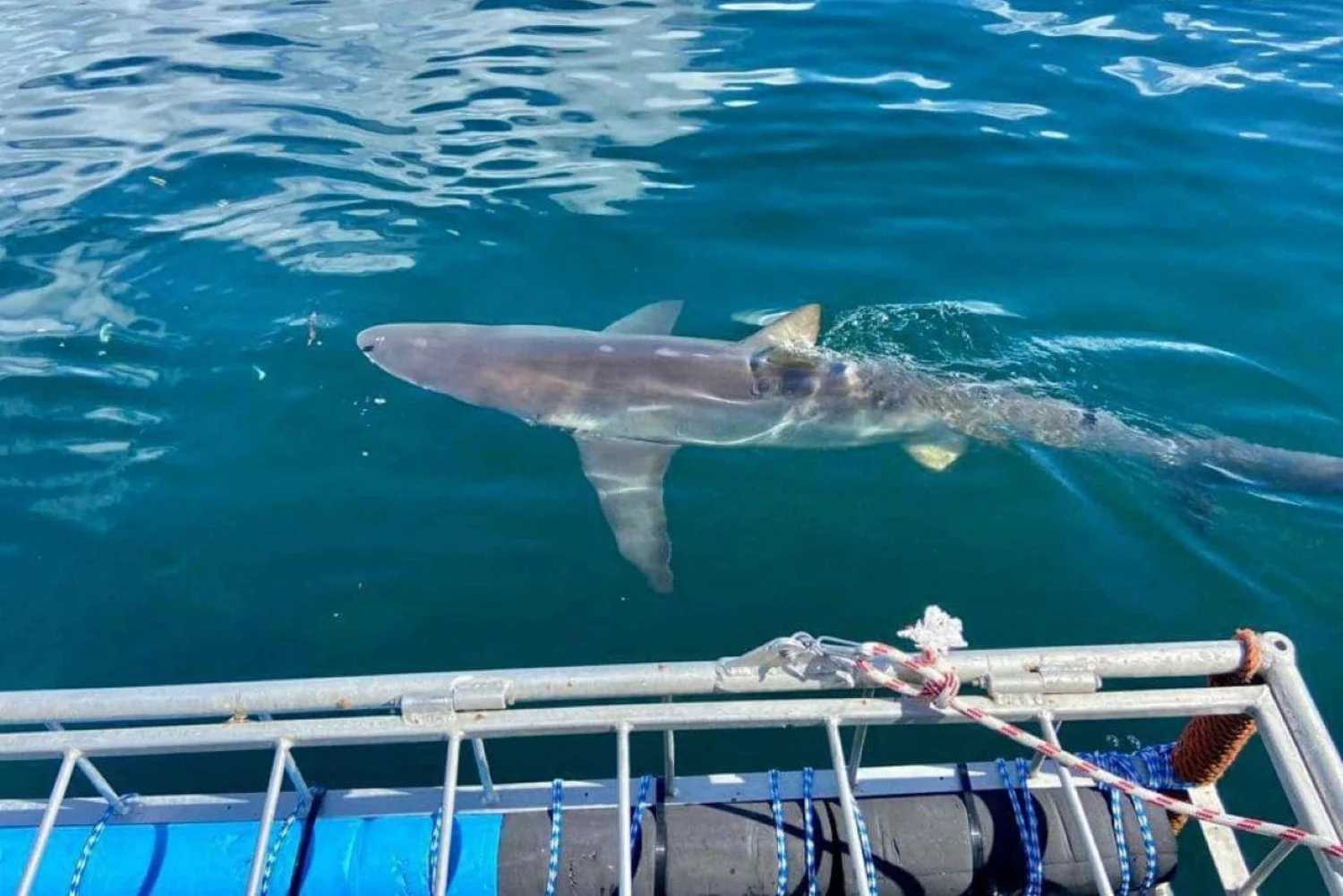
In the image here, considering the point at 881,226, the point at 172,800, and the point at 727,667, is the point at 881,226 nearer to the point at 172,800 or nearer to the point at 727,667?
the point at 727,667

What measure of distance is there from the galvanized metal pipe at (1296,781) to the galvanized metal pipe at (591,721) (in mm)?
69

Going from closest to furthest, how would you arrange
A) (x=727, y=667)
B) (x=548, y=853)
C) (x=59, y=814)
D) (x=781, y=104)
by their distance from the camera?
1. (x=727, y=667)
2. (x=548, y=853)
3. (x=59, y=814)
4. (x=781, y=104)

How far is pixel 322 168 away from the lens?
428 inches

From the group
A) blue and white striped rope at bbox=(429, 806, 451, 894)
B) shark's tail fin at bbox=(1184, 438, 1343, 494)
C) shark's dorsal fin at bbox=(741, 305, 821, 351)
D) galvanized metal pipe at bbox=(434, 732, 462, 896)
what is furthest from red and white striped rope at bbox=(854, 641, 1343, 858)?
shark's dorsal fin at bbox=(741, 305, 821, 351)

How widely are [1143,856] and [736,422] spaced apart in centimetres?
403

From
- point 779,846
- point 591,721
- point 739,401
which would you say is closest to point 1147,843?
point 779,846

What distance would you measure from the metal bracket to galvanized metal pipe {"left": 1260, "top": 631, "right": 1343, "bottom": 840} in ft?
8.11

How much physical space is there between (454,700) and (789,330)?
466 centimetres

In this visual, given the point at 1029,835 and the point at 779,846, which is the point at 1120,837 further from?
the point at 779,846

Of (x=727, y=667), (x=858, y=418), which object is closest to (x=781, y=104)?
(x=858, y=418)

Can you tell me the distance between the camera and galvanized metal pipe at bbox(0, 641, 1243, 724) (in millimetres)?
3178

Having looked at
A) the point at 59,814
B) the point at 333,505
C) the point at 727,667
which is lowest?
the point at 333,505

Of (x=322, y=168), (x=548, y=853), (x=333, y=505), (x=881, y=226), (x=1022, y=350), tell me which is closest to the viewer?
(x=548, y=853)

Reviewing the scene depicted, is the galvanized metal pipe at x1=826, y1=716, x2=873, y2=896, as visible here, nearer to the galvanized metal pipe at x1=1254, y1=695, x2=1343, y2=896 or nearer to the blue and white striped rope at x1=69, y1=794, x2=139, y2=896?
the galvanized metal pipe at x1=1254, y1=695, x2=1343, y2=896
